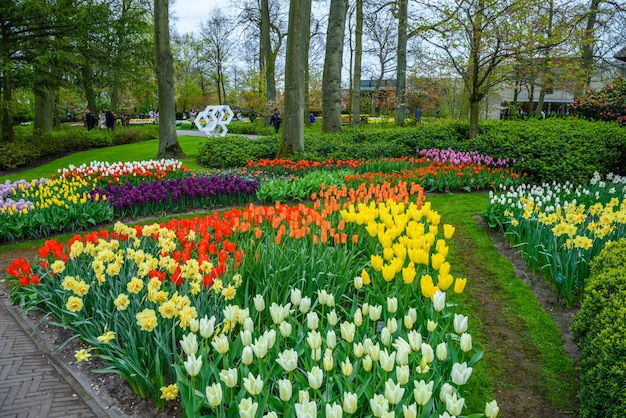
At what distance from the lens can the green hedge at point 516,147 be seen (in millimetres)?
9047

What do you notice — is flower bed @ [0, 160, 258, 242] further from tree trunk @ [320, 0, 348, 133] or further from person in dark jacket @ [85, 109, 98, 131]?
person in dark jacket @ [85, 109, 98, 131]

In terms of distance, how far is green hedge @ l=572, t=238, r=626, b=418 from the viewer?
2.53 meters

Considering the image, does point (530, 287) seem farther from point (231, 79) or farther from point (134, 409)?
point (231, 79)

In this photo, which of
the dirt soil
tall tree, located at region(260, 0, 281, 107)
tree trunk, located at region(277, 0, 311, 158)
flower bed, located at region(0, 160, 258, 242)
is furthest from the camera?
tall tree, located at region(260, 0, 281, 107)

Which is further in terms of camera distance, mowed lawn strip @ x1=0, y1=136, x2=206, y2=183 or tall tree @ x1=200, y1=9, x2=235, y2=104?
tall tree @ x1=200, y1=9, x2=235, y2=104

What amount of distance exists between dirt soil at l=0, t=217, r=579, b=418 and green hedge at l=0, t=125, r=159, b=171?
12.5 metres

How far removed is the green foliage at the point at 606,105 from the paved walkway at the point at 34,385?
1483 centimetres

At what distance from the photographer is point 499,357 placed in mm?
3703

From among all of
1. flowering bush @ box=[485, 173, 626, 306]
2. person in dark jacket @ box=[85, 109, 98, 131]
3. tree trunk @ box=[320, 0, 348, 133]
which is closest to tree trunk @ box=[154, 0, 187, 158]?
tree trunk @ box=[320, 0, 348, 133]

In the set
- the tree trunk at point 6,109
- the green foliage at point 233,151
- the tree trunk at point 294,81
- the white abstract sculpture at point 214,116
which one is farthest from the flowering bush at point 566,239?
the white abstract sculpture at point 214,116

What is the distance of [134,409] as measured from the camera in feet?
9.52

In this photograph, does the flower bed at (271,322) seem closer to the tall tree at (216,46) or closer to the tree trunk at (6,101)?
the tree trunk at (6,101)

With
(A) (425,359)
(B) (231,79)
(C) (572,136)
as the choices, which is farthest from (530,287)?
(B) (231,79)

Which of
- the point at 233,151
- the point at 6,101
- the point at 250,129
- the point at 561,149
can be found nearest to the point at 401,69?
the point at 250,129
